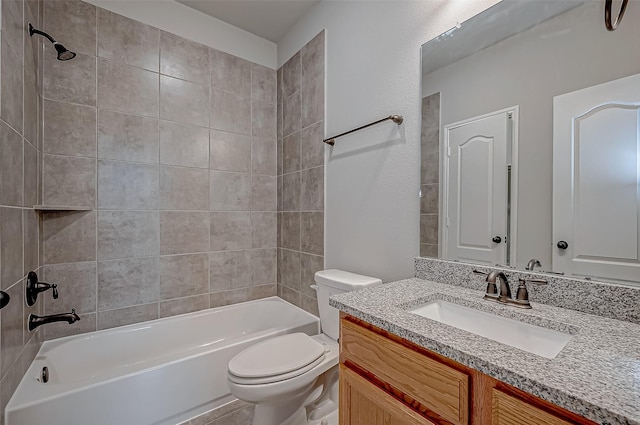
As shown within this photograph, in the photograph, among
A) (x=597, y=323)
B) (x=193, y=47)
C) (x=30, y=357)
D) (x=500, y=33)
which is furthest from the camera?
(x=193, y=47)

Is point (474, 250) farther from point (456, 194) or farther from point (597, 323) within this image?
point (597, 323)

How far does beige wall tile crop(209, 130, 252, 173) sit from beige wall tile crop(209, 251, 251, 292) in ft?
2.32

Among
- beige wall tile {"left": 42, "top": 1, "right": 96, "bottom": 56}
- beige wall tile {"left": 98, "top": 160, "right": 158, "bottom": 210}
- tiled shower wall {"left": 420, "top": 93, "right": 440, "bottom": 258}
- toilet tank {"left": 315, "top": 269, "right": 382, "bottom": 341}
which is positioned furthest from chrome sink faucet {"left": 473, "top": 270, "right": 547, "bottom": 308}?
beige wall tile {"left": 42, "top": 1, "right": 96, "bottom": 56}

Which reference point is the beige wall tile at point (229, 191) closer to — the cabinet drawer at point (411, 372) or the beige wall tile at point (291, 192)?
the beige wall tile at point (291, 192)

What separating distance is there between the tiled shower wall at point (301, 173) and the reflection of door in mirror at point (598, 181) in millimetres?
1329

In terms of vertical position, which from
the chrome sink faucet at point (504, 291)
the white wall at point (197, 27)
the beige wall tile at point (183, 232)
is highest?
the white wall at point (197, 27)

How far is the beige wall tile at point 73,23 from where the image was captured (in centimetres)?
166

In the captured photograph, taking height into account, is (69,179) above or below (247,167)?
below

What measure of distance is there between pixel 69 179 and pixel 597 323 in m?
2.53

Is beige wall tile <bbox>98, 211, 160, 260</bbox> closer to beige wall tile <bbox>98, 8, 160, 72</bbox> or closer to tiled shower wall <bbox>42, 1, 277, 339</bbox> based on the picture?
tiled shower wall <bbox>42, 1, 277, 339</bbox>

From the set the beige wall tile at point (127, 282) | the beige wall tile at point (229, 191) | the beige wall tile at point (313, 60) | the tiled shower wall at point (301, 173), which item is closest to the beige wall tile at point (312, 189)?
the tiled shower wall at point (301, 173)

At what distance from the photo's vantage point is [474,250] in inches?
46.5

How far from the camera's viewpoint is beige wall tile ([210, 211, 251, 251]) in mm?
2225

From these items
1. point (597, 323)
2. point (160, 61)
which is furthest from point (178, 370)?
point (160, 61)
